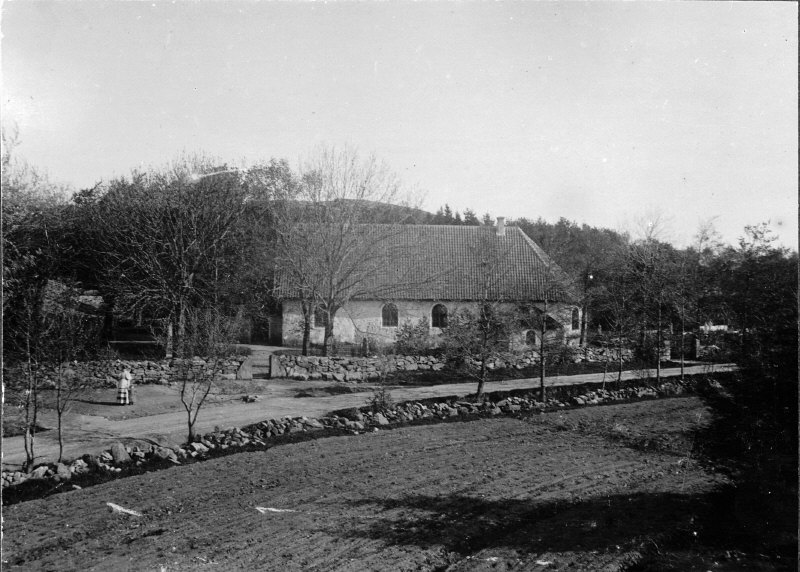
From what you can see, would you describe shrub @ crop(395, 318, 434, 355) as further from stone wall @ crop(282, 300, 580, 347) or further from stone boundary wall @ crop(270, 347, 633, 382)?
stone wall @ crop(282, 300, 580, 347)

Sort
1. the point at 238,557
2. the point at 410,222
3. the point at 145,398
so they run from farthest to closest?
1. the point at 410,222
2. the point at 145,398
3. the point at 238,557

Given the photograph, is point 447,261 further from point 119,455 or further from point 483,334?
point 119,455

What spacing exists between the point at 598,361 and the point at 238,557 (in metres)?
23.6

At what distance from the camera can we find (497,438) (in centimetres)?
1423

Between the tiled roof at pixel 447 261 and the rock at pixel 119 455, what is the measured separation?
63.3 feet

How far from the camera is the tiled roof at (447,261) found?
3191cm

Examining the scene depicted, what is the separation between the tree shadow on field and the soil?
0.03 m

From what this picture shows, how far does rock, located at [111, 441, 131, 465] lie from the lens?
39.1ft

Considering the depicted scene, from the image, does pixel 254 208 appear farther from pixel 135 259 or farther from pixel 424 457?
pixel 424 457

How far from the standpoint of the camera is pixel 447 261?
3503 centimetres

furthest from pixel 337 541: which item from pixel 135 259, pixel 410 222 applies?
pixel 410 222

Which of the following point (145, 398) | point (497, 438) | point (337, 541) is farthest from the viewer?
point (145, 398)

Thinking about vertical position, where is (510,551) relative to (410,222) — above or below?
below

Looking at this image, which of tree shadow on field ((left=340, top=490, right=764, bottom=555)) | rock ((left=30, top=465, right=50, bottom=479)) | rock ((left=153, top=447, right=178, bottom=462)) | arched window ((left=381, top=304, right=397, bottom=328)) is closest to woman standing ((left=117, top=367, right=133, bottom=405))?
rock ((left=153, top=447, right=178, bottom=462))
